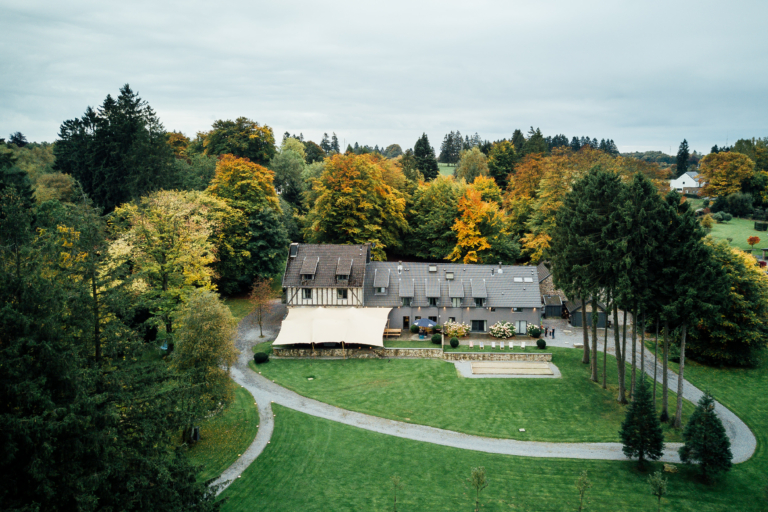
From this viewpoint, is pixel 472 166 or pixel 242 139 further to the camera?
pixel 472 166

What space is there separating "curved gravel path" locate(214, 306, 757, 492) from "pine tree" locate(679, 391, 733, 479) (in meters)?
2.00

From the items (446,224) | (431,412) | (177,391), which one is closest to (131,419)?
(177,391)

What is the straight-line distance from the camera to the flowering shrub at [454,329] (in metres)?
37.1

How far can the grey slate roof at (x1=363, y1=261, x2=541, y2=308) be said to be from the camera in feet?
126

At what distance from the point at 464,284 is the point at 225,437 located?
22.2 meters

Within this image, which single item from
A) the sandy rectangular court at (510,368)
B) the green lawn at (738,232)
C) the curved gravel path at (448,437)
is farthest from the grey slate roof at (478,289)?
the green lawn at (738,232)

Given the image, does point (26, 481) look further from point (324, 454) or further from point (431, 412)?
point (431, 412)

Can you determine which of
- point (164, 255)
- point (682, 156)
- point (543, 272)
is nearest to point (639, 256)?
point (543, 272)

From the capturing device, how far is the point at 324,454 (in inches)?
876

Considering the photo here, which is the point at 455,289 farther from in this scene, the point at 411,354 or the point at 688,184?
the point at 688,184

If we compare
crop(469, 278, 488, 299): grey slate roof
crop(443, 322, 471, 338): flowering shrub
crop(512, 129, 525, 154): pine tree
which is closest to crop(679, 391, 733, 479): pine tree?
crop(443, 322, 471, 338): flowering shrub

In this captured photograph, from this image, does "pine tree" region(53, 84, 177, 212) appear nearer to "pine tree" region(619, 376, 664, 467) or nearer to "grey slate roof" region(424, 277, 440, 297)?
"grey slate roof" region(424, 277, 440, 297)

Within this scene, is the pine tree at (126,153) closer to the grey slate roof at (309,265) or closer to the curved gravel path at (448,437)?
the grey slate roof at (309,265)

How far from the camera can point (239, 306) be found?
44.8 metres
